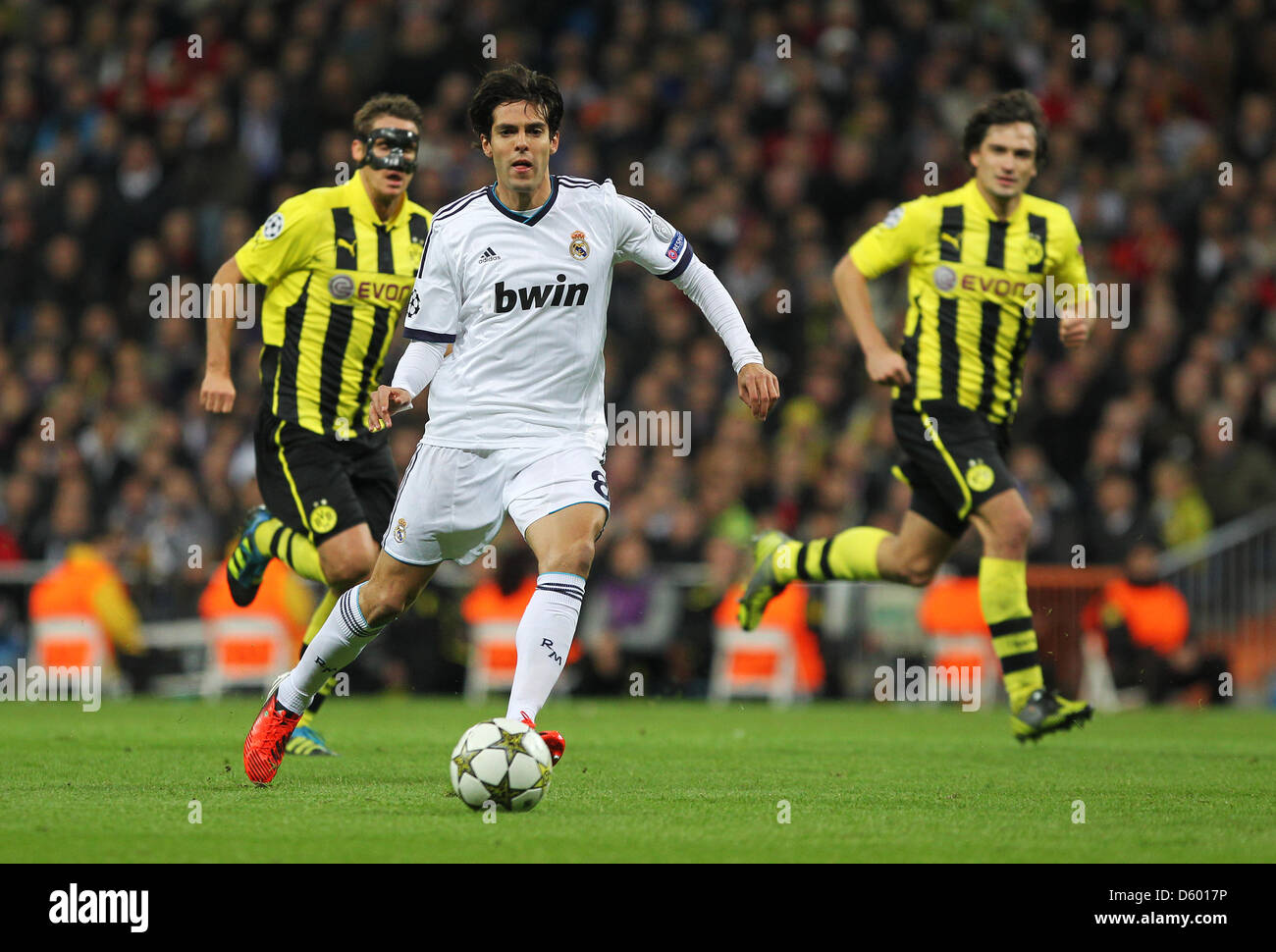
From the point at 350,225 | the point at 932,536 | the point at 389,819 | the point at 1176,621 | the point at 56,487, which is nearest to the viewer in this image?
the point at 389,819

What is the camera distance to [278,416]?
27.5ft

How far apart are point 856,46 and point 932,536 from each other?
365 inches

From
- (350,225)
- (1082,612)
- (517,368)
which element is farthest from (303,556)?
(1082,612)

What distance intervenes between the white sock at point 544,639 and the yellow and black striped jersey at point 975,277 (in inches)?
127

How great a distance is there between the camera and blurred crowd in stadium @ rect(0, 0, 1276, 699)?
544 inches

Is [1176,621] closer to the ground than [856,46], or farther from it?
closer to the ground

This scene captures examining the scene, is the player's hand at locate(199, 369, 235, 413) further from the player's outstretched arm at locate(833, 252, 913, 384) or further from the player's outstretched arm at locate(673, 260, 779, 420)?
the player's outstretched arm at locate(833, 252, 913, 384)

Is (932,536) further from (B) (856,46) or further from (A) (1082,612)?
(B) (856,46)

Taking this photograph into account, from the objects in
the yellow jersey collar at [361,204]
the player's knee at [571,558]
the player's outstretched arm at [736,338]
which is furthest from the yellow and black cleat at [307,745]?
the player's outstretched arm at [736,338]

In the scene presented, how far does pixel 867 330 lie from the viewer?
855 cm

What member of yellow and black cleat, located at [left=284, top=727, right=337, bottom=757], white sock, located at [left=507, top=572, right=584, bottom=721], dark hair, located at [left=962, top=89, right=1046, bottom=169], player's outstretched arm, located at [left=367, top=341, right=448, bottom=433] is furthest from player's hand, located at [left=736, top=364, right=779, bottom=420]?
dark hair, located at [left=962, top=89, right=1046, bottom=169]

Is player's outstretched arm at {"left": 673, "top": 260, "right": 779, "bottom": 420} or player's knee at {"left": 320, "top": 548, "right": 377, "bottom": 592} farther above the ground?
player's outstretched arm at {"left": 673, "top": 260, "right": 779, "bottom": 420}
